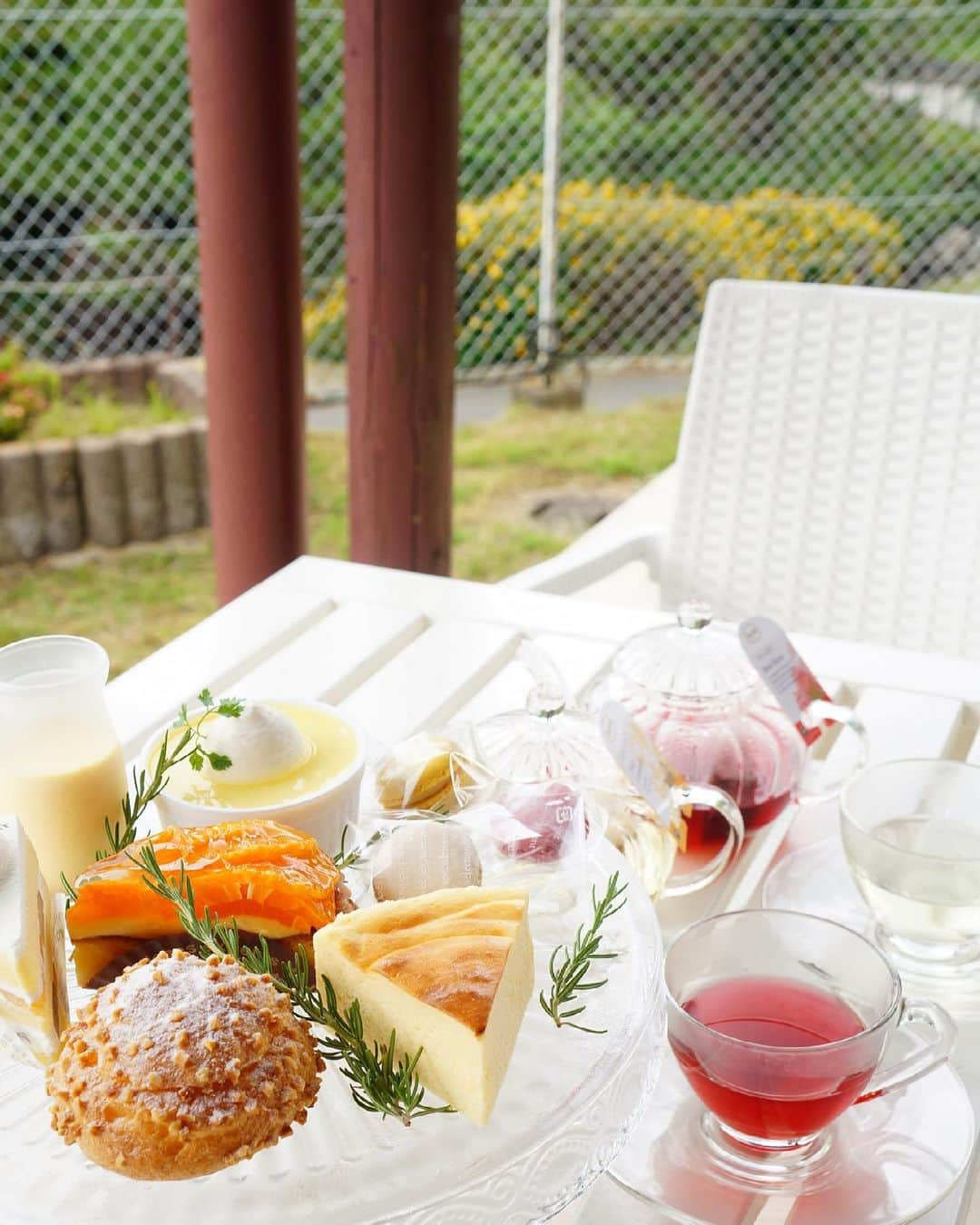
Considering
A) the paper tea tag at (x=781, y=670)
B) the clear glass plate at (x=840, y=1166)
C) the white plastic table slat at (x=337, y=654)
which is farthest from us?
the white plastic table slat at (x=337, y=654)

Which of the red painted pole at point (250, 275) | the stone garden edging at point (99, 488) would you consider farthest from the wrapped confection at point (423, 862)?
the stone garden edging at point (99, 488)

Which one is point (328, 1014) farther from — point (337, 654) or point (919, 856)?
point (337, 654)

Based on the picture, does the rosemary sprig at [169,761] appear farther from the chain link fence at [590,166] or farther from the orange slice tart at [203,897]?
the chain link fence at [590,166]

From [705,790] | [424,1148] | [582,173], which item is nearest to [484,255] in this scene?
[582,173]

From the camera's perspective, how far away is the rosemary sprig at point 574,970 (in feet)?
2.12

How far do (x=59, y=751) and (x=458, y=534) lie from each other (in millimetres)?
3014

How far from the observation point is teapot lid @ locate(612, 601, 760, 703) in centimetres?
99

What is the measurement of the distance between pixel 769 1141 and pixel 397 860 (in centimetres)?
23

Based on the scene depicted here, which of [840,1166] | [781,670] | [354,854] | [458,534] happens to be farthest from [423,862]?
[458,534]

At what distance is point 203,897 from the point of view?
66 cm

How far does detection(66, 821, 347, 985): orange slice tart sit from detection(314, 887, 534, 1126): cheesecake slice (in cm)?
3

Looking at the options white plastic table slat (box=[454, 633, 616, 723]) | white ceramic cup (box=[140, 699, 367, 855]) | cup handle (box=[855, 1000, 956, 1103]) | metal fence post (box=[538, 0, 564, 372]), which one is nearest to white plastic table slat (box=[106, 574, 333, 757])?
white plastic table slat (box=[454, 633, 616, 723])

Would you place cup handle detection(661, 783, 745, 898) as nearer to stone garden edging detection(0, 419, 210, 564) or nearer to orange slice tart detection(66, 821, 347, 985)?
orange slice tart detection(66, 821, 347, 985)

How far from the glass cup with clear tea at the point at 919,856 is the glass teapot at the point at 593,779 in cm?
8
